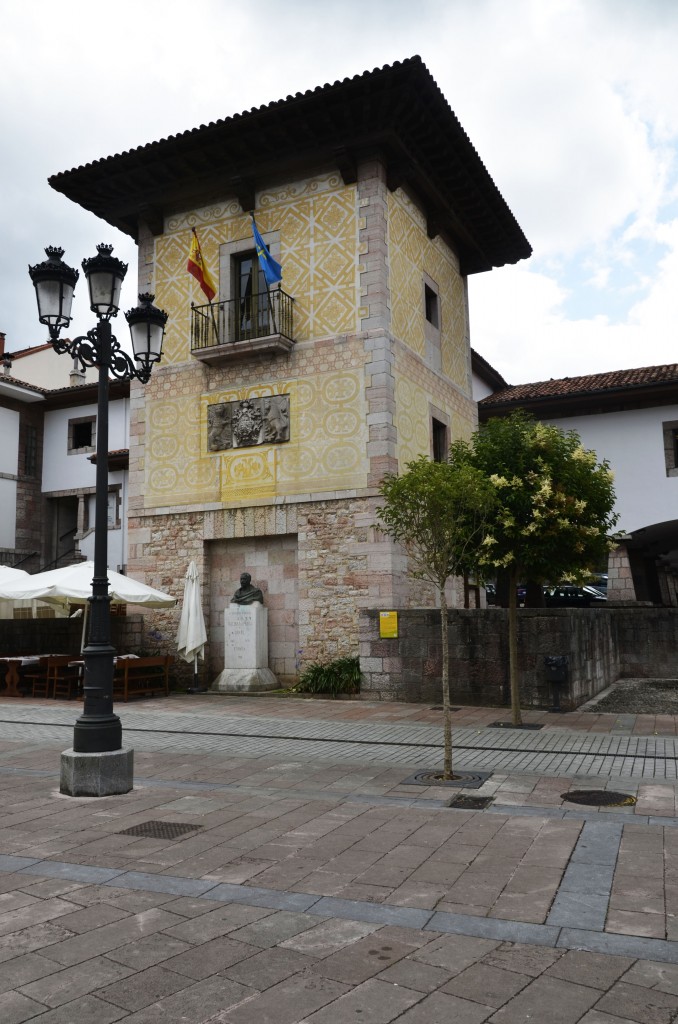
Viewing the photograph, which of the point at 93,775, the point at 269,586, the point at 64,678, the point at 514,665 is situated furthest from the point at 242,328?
the point at 93,775

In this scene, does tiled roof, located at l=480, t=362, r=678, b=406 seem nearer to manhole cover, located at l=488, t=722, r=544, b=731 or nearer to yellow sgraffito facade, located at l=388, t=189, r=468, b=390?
yellow sgraffito facade, located at l=388, t=189, r=468, b=390

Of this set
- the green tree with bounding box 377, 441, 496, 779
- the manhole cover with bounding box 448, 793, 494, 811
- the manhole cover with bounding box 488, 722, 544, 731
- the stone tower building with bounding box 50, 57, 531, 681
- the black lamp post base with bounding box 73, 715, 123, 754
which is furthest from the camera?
the stone tower building with bounding box 50, 57, 531, 681

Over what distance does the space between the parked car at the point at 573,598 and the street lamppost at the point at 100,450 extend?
18707 mm

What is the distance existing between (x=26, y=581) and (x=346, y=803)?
36.2 feet

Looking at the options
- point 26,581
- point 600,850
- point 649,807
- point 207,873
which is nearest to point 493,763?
point 649,807

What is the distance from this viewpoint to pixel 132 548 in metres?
18.2

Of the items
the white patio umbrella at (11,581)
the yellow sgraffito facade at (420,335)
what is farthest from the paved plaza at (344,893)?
the yellow sgraffito facade at (420,335)

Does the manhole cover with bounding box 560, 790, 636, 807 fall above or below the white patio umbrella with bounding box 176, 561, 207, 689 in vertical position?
below

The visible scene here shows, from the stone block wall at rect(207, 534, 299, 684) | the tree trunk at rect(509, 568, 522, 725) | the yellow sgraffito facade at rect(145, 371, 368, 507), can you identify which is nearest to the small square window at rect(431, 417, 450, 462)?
the yellow sgraffito facade at rect(145, 371, 368, 507)

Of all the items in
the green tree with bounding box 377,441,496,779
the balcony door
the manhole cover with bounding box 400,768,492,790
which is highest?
the balcony door

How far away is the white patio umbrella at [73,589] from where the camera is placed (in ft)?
49.2

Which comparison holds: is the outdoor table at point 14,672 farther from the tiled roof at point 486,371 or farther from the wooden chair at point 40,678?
the tiled roof at point 486,371

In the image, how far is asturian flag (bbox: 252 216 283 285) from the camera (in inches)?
640

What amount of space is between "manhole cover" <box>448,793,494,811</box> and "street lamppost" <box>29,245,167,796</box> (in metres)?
3.02
